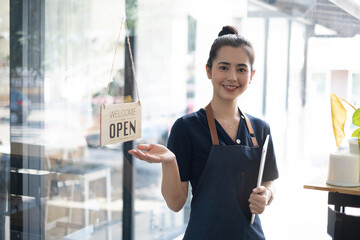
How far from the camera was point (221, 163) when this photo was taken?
1.44 metres

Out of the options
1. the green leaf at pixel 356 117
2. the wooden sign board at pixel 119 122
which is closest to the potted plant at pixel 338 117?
the green leaf at pixel 356 117

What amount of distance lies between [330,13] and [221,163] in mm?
1522

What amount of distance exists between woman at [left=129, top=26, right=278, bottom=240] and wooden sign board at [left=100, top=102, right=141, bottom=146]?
1.21ft

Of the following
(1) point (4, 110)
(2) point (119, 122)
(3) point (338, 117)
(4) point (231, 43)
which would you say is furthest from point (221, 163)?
(1) point (4, 110)

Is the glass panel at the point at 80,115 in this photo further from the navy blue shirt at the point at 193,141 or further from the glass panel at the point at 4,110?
the navy blue shirt at the point at 193,141

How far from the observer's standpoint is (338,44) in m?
2.56

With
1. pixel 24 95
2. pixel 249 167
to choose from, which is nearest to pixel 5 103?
pixel 24 95

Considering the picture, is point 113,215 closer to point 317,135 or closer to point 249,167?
point 317,135

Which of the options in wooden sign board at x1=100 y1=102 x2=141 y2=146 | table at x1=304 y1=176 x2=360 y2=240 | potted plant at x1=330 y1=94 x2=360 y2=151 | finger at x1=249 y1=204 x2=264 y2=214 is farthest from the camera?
potted plant at x1=330 y1=94 x2=360 y2=151

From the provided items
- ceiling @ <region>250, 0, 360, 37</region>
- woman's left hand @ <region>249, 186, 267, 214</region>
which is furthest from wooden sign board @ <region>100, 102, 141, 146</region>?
ceiling @ <region>250, 0, 360, 37</region>

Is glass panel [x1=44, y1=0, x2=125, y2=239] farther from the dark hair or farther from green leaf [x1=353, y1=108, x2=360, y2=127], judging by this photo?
green leaf [x1=353, y1=108, x2=360, y2=127]

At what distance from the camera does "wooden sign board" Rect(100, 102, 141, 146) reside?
5.74ft

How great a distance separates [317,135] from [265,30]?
71 centimetres

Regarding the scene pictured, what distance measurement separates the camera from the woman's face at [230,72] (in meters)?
1.48
